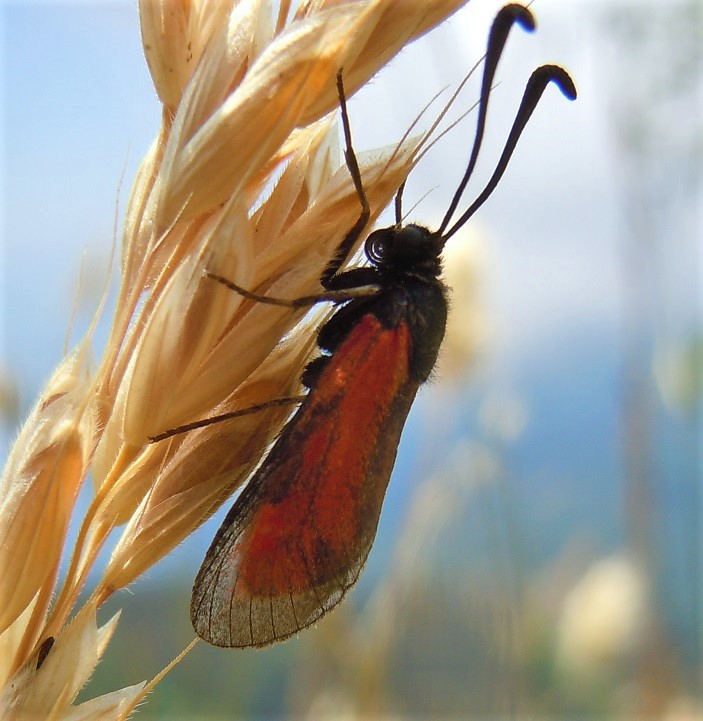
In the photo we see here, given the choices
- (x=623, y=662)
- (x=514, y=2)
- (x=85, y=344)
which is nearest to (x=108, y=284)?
(x=85, y=344)

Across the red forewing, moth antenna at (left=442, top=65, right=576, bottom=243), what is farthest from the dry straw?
moth antenna at (left=442, top=65, right=576, bottom=243)

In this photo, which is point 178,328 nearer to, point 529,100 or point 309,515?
point 309,515

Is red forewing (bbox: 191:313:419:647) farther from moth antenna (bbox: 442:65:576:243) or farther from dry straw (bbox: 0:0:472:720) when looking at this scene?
moth antenna (bbox: 442:65:576:243)

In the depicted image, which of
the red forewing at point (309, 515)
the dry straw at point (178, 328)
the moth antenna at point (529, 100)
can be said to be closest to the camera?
→ the dry straw at point (178, 328)

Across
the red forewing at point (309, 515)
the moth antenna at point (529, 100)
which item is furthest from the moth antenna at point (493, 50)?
the red forewing at point (309, 515)

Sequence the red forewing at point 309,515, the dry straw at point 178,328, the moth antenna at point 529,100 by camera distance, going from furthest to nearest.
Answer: the moth antenna at point 529,100, the red forewing at point 309,515, the dry straw at point 178,328

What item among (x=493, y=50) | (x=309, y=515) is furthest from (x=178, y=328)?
(x=493, y=50)

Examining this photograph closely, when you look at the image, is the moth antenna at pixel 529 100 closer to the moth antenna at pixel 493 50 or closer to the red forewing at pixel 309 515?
the moth antenna at pixel 493 50
